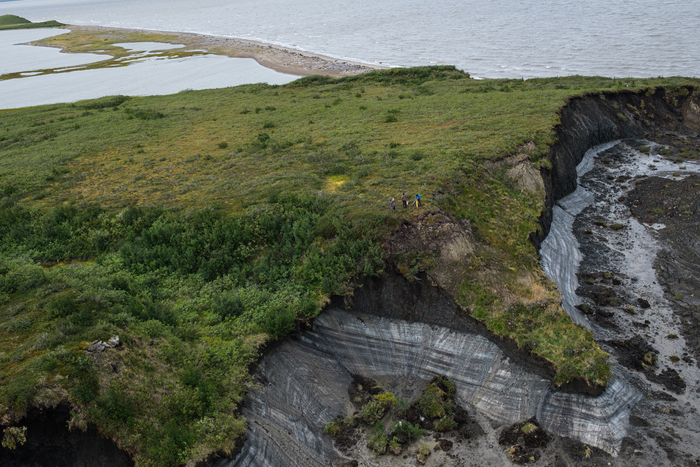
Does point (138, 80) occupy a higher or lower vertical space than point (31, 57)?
lower

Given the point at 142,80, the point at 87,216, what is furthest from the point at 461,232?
the point at 142,80

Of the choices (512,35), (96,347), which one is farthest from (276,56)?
(96,347)

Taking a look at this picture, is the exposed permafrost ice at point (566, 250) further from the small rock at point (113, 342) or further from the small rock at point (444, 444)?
the small rock at point (113, 342)

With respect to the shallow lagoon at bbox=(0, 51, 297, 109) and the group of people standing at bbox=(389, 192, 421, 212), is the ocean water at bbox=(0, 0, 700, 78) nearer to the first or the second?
the shallow lagoon at bbox=(0, 51, 297, 109)

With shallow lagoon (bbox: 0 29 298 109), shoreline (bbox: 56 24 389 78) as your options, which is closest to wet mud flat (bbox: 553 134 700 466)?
shoreline (bbox: 56 24 389 78)

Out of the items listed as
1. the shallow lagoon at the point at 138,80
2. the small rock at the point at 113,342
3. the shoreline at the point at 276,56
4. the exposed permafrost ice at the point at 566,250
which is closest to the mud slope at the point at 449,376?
the exposed permafrost ice at the point at 566,250

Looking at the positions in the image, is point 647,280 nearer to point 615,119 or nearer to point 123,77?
point 615,119

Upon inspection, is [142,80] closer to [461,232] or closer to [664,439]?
[461,232]

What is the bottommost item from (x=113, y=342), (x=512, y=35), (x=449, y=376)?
(x=449, y=376)
